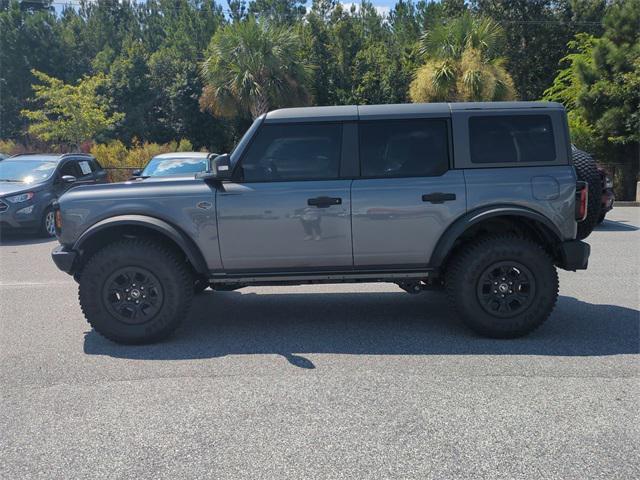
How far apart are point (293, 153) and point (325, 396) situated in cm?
225

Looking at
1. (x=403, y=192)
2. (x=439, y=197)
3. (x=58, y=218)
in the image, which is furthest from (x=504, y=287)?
(x=58, y=218)

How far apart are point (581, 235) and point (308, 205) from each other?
2.75 metres

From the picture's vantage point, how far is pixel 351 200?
521 centimetres

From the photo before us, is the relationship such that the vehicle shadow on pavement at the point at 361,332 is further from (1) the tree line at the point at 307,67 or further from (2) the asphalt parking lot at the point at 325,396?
(1) the tree line at the point at 307,67

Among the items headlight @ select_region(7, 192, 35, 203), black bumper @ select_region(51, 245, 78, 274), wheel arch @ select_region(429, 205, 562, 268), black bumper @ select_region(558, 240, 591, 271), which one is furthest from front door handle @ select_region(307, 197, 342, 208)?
headlight @ select_region(7, 192, 35, 203)

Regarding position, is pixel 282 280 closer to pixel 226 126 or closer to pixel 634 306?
pixel 634 306

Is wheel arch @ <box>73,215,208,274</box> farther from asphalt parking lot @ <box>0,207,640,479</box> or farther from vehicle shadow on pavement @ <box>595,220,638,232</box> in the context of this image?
vehicle shadow on pavement @ <box>595,220,638,232</box>

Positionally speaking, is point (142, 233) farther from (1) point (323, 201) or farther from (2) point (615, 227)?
(2) point (615, 227)

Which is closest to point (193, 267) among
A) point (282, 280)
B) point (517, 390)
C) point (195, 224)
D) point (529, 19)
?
point (195, 224)

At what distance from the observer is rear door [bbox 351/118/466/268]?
522 cm

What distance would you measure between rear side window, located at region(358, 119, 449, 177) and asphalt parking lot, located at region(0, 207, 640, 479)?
1517 millimetres

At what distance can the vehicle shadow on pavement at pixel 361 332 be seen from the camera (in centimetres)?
510

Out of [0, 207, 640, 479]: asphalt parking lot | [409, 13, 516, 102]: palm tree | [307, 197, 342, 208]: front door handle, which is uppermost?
[409, 13, 516, 102]: palm tree

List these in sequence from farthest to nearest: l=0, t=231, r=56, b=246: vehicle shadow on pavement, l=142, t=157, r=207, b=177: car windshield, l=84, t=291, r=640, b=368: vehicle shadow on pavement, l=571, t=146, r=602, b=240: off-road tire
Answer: l=0, t=231, r=56, b=246: vehicle shadow on pavement, l=142, t=157, r=207, b=177: car windshield, l=571, t=146, r=602, b=240: off-road tire, l=84, t=291, r=640, b=368: vehicle shadow on pavement
